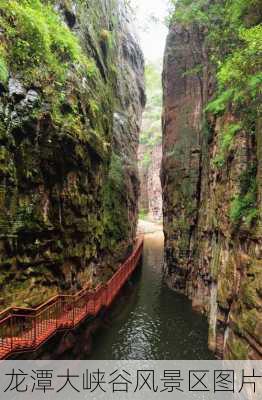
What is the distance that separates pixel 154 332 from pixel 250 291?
703 cm

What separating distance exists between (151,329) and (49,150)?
9.09 m

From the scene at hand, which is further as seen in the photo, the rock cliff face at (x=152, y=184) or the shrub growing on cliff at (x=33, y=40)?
the rock cliff face at (x=152, y=184)

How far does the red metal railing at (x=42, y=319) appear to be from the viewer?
6773 mm

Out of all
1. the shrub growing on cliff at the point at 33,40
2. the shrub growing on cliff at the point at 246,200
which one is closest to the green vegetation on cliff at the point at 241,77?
the shrub growing on cliff at the point at 246,200

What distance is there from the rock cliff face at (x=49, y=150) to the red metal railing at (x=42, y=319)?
0.43 metres

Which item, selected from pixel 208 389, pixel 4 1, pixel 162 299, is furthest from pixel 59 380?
pixel 4 1

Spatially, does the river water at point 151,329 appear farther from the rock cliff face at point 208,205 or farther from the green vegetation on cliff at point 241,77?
the green vegetation on cliff at point 241,77

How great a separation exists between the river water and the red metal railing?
1.56m

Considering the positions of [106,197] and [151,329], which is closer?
[151,329]

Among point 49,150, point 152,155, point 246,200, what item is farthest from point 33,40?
point 152,155

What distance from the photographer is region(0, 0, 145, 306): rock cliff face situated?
7895mm

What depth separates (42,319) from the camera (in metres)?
8.08

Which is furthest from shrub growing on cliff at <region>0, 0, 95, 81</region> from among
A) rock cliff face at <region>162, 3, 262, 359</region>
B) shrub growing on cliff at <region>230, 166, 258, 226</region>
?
shrub growing on cliff at <region>230, 166, 258, 226</region>

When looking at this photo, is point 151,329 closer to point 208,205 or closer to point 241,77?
point 208,205
